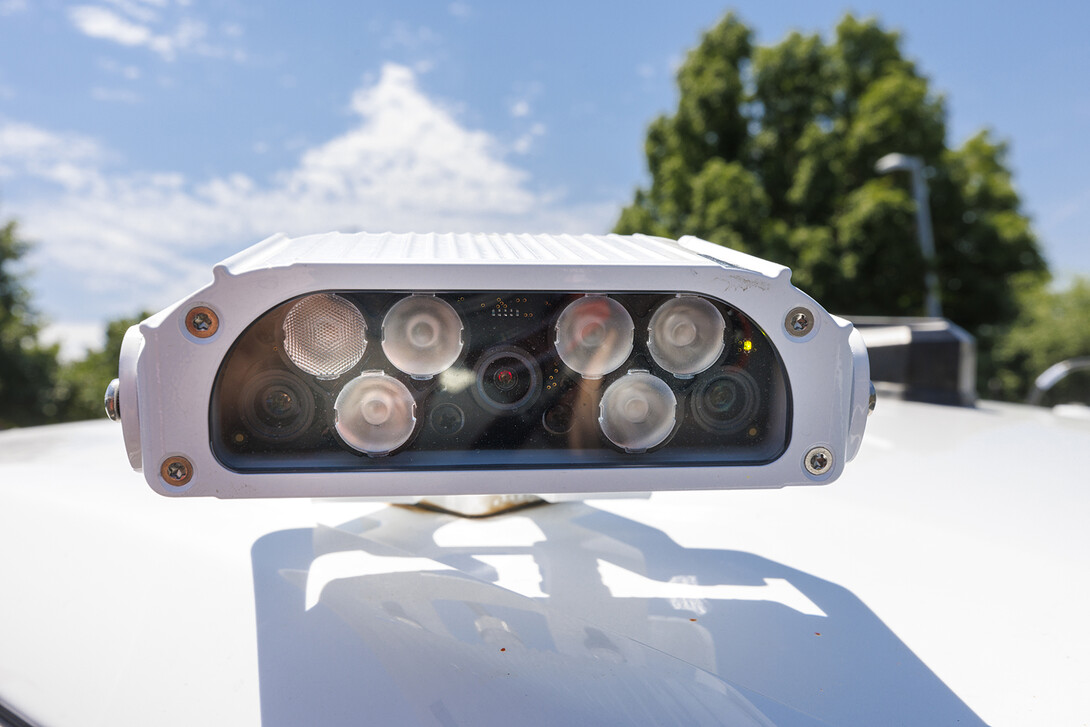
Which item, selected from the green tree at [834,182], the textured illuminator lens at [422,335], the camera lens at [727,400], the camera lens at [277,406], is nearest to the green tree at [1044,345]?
the green tree at [834,182]

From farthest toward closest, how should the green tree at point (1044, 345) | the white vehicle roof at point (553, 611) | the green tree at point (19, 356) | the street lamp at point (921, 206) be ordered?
the green tree at point (19, 356)
the green tree at point (1044, 345)
the street lamp at point (921, 206)
the white vehicle roof at point (553, 611)

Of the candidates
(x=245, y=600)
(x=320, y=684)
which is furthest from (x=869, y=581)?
(x=245, y=600)

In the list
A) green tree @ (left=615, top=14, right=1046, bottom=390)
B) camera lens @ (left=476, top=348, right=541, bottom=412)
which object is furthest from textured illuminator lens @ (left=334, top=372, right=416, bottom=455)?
green tree @ (left=615, top=14, right=1046, bottom=390)

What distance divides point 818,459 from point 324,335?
2.99ft

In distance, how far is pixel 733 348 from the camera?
4.28 feet

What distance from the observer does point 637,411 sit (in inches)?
50.1

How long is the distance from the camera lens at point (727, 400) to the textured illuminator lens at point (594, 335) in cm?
19

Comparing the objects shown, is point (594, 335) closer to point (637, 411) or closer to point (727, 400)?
point (637, 411)

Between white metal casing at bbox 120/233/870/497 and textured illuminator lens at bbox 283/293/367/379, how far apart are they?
10 cm

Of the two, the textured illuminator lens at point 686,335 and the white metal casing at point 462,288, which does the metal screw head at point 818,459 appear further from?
→ the textured illuminator lens at point 686,335

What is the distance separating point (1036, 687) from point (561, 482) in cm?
79

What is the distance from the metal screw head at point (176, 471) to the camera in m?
1.13

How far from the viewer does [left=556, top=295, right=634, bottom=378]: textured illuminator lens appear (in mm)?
1241

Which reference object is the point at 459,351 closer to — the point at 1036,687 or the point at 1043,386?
the point at 1036,687
